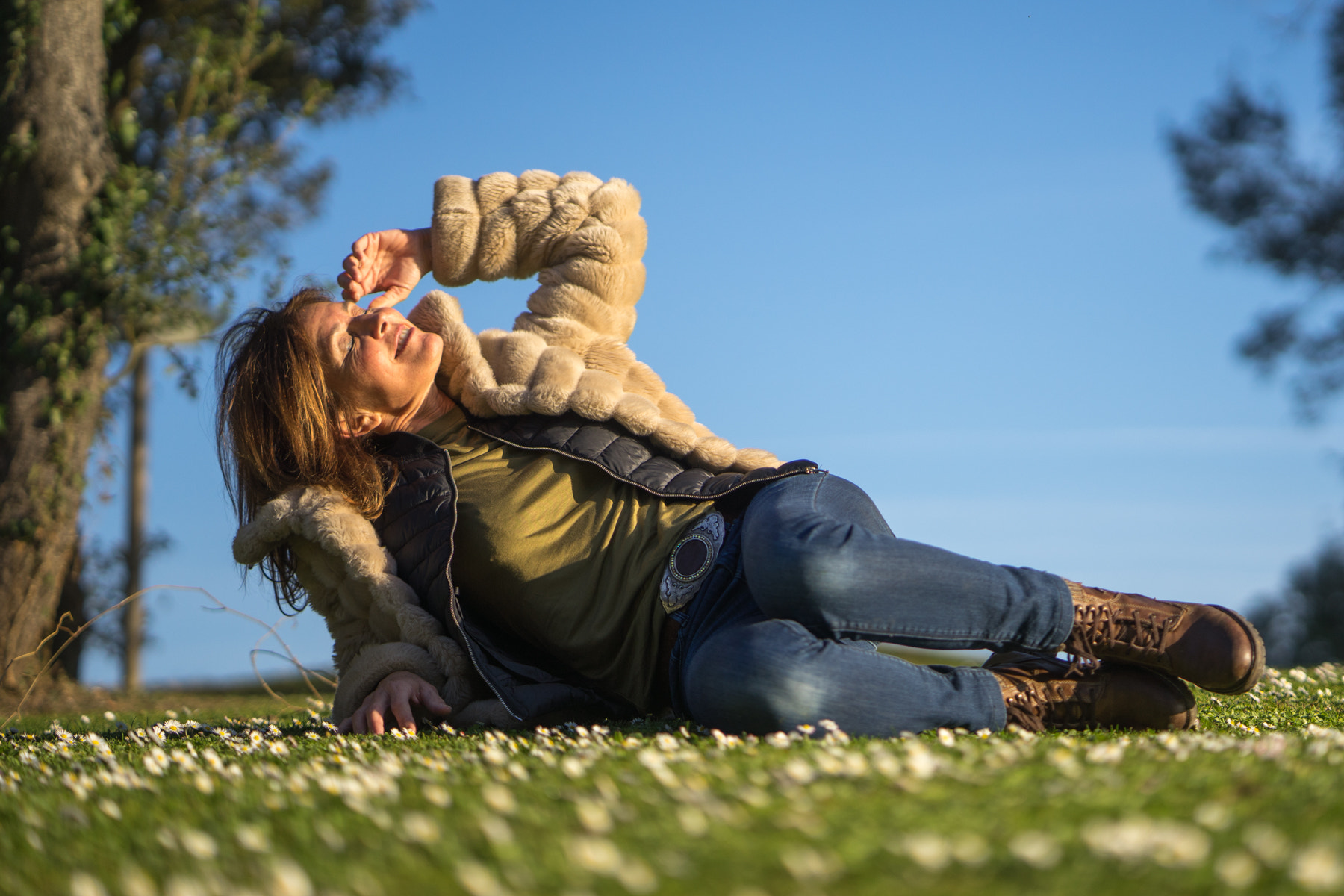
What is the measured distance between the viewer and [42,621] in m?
7.35

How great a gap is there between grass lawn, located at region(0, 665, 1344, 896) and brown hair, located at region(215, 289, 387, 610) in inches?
58.8

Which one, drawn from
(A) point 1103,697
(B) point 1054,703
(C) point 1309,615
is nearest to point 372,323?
(B) point 1054,703

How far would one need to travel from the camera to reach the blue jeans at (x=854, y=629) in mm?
2893

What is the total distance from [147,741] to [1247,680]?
3825 mm

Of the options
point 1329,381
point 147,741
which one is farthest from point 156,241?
point 1329,381

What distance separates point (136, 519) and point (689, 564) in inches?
393

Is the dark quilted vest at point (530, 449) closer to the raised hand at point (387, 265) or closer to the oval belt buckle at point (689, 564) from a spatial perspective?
the oval belt buckle at point (689, 564)

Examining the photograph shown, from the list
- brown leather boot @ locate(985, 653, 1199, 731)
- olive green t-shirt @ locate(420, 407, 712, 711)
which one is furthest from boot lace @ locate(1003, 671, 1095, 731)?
olive green t-shirt @ locate(420, 407, 712, 711)

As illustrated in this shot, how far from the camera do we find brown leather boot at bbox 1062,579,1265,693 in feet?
10.5

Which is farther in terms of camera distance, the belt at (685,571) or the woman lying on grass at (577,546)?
the belt at (685,571)

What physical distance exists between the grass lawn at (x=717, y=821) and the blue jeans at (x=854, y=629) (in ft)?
0.92

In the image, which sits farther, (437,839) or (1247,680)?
(1247,680)

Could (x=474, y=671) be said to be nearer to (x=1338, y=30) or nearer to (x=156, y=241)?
(x=156, y=241)

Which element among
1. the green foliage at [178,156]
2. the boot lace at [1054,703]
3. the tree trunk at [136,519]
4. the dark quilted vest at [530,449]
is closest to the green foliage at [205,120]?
the green foliage at [178,156]
